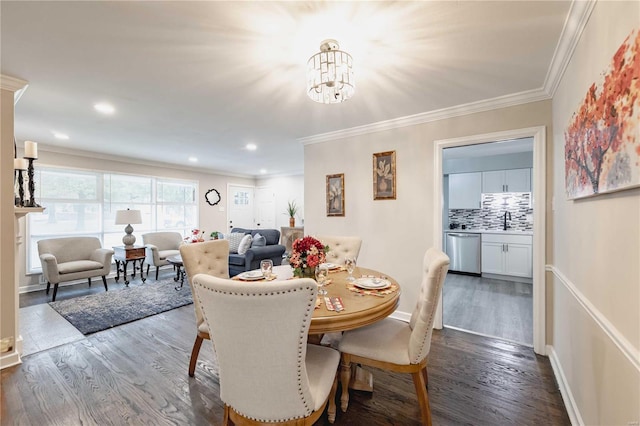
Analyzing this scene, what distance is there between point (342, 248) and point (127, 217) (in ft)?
14.0


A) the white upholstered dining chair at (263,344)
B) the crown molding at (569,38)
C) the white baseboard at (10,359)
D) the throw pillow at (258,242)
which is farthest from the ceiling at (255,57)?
the throw pillow at (258,242)

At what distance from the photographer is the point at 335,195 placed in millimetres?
3893

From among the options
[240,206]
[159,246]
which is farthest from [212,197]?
[159,246]

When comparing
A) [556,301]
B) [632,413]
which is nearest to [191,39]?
[632,413]

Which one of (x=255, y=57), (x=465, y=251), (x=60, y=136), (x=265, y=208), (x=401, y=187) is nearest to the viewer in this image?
(x=255, y=57)

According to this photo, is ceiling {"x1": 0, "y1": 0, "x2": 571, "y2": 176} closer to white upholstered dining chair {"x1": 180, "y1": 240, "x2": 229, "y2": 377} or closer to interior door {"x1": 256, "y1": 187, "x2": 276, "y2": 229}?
white upholstered dining chair {"x1": 180, "y1": 240, "x2": 229, "y2": 377}

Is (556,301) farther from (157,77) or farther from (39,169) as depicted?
(39,169)

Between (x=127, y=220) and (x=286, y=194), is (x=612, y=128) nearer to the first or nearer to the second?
(x=127, y=220)

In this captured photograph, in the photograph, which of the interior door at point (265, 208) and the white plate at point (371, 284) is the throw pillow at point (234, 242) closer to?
the interior door at point (265, 208)

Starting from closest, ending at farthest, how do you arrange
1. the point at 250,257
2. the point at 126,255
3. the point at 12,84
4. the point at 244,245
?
1. the point at 12,84
2. the point at 126,255
3. the point at 250,257
4. the point at 244,245

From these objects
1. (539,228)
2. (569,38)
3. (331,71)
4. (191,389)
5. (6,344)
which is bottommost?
(191,389)

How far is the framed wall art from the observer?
0.94 m

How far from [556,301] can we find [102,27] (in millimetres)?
3838

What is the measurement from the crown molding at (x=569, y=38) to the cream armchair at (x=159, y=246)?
548cm
